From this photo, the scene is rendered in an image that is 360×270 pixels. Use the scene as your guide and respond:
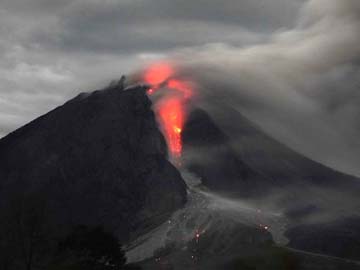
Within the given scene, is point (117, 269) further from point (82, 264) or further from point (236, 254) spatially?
point (236, 254)

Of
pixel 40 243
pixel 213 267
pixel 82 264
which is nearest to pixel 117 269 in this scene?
pixel 82 264

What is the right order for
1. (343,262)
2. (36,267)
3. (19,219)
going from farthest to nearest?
1. (343,262)
2. (36,267)
3. (19,219)

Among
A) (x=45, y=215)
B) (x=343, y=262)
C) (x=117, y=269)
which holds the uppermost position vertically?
(x=45, y=215)

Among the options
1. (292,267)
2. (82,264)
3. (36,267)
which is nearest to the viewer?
(82,264)

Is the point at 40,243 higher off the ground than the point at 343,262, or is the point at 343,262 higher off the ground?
the point at 40,243

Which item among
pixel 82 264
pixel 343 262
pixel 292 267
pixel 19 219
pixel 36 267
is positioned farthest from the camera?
pixel 343 262

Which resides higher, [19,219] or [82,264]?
[19,219]

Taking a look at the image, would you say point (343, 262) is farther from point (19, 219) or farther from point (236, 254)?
point (19, 219)

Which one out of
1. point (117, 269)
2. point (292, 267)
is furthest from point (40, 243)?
point (292, 267)

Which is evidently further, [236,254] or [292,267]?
[236,254]
